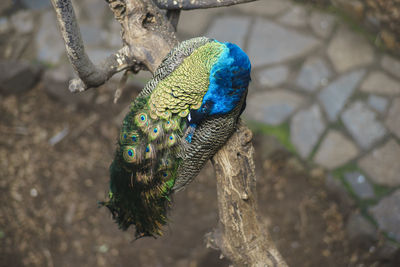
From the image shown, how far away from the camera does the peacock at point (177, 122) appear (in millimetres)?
2035

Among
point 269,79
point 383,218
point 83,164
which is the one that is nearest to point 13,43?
point 83,164

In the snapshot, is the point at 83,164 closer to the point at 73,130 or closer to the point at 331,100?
the point at 73,130

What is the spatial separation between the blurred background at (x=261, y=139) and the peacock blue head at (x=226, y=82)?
5.68 ft

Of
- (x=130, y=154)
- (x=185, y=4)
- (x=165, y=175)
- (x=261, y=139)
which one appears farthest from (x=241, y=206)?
(x=261, y=139)

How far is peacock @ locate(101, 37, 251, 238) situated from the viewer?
6.68ft

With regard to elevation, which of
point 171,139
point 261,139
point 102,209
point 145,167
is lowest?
point 102,209

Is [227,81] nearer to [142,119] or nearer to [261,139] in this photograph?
[142,119]

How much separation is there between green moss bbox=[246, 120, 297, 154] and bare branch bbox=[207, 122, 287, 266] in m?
1.75

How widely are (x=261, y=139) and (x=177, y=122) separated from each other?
2.01m

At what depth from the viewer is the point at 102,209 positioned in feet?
12.3

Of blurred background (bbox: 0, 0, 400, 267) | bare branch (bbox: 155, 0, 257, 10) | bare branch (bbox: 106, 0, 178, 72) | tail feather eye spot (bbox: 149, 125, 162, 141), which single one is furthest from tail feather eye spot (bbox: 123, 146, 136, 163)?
blurred background (bbox: 0, 0, 400, 267)

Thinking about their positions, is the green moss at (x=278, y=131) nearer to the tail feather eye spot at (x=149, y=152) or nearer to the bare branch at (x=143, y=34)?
the bare branch at (x=143, y=34)

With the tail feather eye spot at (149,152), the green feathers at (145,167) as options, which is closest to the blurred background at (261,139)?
the green feathers at (145,167)

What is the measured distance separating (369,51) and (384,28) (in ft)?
0.89
